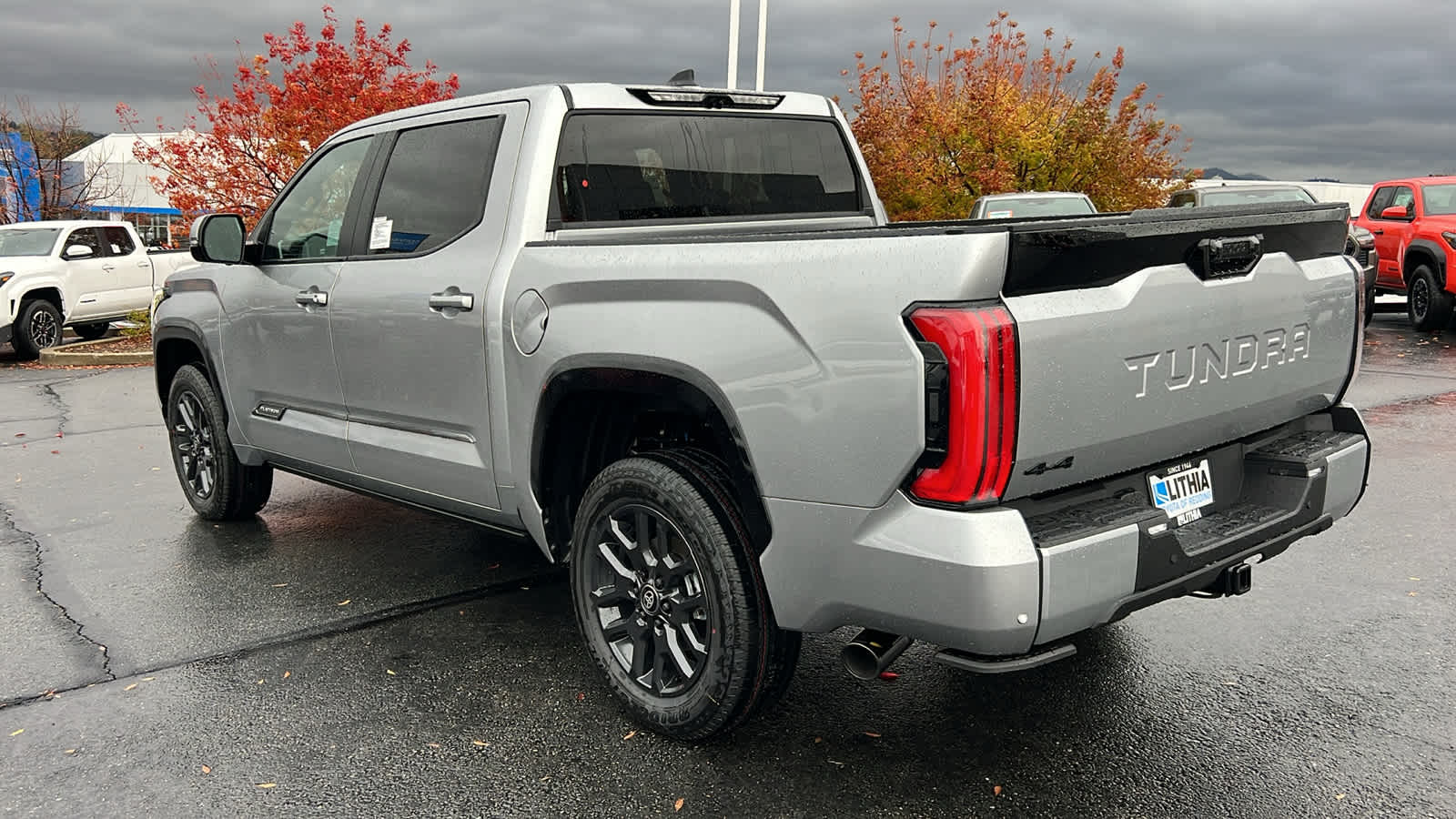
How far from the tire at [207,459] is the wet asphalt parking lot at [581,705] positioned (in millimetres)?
417

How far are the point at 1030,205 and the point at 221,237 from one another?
11.4 m

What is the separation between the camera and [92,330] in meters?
19.1

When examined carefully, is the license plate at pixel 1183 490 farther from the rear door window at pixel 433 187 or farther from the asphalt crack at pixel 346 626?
the asphalt crack at pixel 346 626

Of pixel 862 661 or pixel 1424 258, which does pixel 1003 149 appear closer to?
pixel 1424 258

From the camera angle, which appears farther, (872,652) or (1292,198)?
(1292,198)

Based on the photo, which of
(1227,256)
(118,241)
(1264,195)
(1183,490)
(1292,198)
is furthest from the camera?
(118,241)

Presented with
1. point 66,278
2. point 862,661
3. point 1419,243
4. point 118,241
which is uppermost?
point 1419,243

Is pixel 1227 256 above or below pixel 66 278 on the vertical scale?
above

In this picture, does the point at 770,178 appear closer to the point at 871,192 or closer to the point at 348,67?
the point at 871,192

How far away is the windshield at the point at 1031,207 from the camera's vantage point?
582 inches

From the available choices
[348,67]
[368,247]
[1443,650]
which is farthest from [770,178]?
[348,67]

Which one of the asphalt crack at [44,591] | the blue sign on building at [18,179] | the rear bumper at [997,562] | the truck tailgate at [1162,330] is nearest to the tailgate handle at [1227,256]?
the truck tailgate at [1162,330]

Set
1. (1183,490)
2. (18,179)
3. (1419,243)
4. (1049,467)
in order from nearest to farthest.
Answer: (1049,467)
(1183,490)
(1419,243)
(18,179)

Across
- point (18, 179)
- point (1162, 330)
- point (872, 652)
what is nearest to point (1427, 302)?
point (1162, 330)
